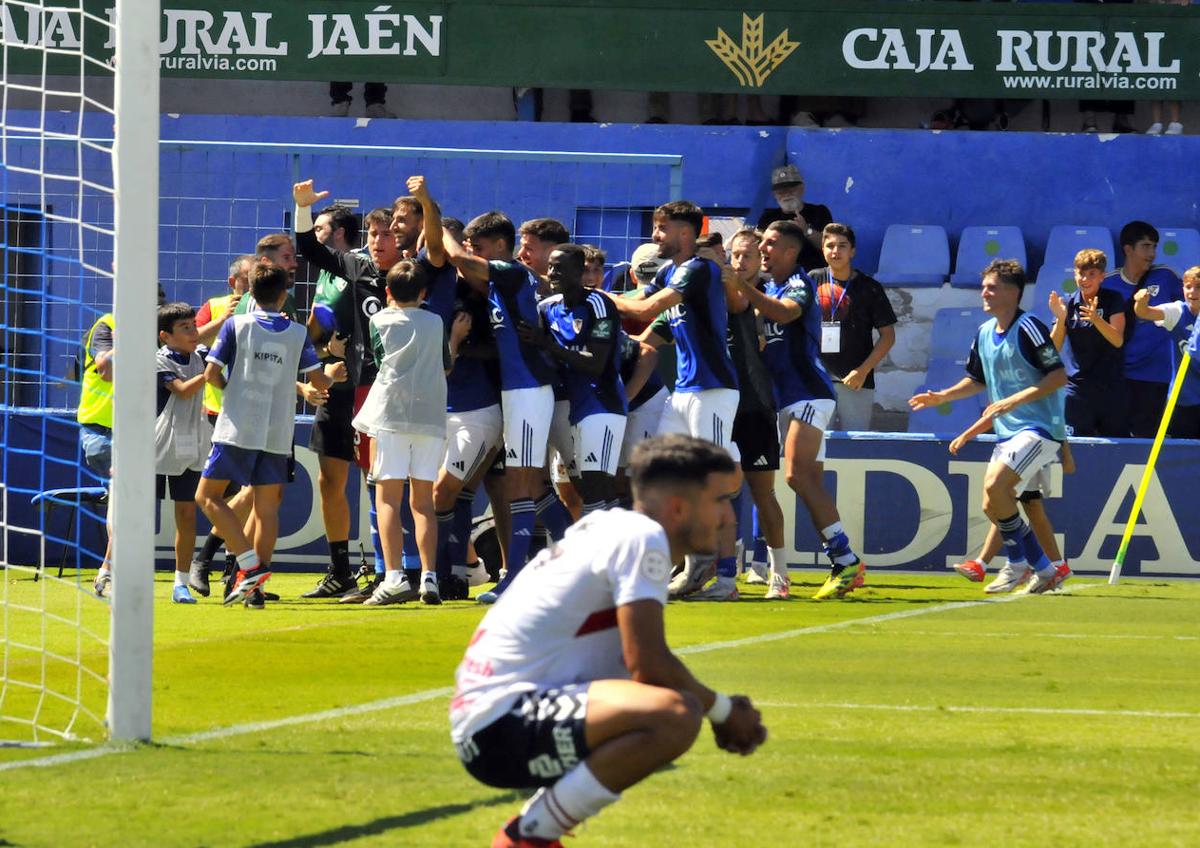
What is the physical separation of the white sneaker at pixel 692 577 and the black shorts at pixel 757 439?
0.74 m

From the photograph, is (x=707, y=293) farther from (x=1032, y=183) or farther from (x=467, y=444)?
(x=1032, y=183)

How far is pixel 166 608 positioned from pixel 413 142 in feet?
29.3

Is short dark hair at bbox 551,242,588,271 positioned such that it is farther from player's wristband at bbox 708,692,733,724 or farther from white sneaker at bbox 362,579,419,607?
player's wristband at bbox 708,692,733,724

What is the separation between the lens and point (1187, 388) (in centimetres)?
1603

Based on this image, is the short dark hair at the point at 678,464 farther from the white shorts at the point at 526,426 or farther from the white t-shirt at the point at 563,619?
the white shorts at the point at 526,426

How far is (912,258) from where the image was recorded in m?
19.6

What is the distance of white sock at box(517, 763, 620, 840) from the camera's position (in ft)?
14.8

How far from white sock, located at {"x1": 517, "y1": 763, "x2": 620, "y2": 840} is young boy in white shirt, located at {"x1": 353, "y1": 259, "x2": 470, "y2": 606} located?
6.78 metres

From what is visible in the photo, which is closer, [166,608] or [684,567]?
[166,608]

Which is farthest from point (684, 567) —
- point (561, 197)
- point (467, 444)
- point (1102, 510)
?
point (561, 197)

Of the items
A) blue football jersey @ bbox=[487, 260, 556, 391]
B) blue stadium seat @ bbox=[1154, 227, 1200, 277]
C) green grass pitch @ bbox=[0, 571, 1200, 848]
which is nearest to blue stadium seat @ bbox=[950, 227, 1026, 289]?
→ blue stadium seat @ bbox=[1154, 227, 1200, 277]

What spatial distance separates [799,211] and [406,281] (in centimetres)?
814

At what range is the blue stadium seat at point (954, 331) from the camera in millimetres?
19281

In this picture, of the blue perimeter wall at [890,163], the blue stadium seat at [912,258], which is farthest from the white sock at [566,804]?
the blue stadium seat at [912,258]
